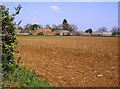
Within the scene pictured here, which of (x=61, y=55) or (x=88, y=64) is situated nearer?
(x=88, y=64)

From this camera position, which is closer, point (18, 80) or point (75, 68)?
point (18, 80)

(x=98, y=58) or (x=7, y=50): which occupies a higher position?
(x=7, y=50)

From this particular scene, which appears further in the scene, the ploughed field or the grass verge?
the ploughed field

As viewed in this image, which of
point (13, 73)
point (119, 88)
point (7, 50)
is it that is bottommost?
point (119, 88)

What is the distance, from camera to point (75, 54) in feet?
34.1

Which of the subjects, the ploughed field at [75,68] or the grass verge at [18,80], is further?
the ploughed field at [75,68]

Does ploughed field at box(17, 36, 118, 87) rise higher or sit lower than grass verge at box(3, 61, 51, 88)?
lower

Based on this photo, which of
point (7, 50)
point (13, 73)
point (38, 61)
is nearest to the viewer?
point (7, 50)

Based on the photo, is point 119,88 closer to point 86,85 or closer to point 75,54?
point 86,85

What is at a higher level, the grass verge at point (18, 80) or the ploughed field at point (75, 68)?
the grass verge at point (18, 80)

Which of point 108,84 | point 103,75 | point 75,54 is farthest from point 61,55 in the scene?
point 108,84

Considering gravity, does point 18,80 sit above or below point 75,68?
above

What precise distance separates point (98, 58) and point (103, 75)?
2229 mm

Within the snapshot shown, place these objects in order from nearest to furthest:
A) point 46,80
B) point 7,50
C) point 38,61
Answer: point 7,50 < point 46,80 < point 38,61
